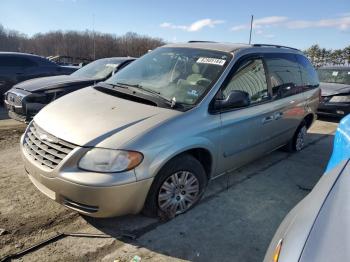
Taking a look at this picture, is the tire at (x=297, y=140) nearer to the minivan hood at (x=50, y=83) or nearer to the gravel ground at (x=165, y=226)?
the gravel ground at (x=165, y=226)

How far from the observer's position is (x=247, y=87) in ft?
13.6

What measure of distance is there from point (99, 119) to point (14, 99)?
390cm

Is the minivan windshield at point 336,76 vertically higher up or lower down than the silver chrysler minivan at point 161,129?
higher up

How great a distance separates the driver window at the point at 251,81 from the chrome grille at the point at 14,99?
4.11m

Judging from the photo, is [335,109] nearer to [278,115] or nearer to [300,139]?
[300,139]

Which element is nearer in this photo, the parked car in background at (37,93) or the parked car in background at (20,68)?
the parked car in background at (37,93)

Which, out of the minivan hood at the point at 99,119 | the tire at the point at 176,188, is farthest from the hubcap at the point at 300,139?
the minivan hood at the point at 99,119

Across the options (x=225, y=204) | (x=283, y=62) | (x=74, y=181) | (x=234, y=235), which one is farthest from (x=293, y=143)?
(x=74, y=181)

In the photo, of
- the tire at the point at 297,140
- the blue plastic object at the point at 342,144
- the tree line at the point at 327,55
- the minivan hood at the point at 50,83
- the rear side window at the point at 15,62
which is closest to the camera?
the blue plastic object at the point at 342,144

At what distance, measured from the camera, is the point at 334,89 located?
30.6ft

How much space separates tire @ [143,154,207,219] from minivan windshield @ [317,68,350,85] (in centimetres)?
812

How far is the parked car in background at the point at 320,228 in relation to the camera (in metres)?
1.62

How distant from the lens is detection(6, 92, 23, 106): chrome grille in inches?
243

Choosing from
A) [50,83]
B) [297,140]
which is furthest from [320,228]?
[50,83]
